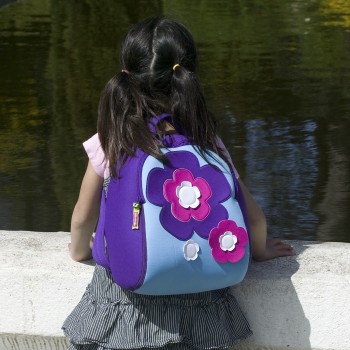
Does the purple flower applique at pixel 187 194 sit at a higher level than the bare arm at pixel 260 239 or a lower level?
higher

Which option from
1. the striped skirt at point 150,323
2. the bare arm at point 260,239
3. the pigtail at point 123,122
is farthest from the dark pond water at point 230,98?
the pigtail at point 123,122

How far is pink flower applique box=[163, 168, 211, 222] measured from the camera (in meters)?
2.61

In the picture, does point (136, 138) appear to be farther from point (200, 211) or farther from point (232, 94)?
point (232, 94)

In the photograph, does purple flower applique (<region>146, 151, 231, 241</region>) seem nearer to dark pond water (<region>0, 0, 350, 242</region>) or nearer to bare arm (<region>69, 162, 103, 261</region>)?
bare arm (<region>69, 162, 103, 261</region>)

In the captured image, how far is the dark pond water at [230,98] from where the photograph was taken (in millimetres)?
6453

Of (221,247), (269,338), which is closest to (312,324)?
(269,338)

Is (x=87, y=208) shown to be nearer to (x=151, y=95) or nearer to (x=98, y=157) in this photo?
(x=98, y=157)

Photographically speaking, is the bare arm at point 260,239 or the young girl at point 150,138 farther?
the bare arm at point 260,239

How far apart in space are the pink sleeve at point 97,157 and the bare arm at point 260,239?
385 mm

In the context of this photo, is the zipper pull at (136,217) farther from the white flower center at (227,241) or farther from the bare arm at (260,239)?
the bare arm at (260,239)

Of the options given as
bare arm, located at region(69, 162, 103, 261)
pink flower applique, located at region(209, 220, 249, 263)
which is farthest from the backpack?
bare arm, located at region(69, 162, 103, 261)

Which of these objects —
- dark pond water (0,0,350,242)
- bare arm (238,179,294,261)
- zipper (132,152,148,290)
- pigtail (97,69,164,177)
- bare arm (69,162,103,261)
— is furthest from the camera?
dark pond water (0,0,350,242)

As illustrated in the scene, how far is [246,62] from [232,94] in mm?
1415

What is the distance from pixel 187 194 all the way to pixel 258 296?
0.59 metres
